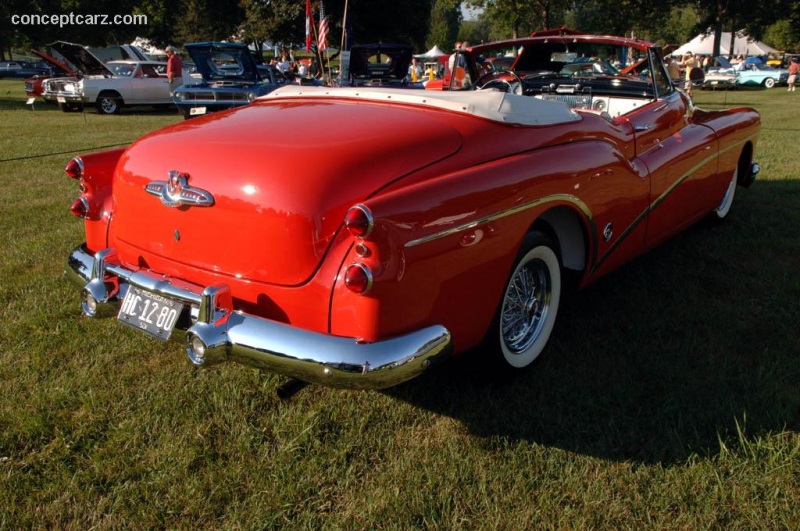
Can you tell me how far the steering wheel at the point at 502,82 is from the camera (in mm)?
4465

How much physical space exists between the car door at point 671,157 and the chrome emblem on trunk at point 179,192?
A: 2354mm

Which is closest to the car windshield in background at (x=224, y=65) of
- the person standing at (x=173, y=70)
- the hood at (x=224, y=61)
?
the hood at (x=224, y=61)

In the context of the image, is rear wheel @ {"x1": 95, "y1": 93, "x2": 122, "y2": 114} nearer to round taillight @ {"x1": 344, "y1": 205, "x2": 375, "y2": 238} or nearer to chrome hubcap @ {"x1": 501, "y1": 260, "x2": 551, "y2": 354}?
chrome hubcap @ {"x1": 501, "y1": 260, "x2": 551, "y2": 354}

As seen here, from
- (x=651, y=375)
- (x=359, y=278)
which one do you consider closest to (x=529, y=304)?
(x=651, y=375)

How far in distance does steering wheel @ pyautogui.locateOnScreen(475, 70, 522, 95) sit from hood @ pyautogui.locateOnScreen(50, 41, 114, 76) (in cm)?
1424

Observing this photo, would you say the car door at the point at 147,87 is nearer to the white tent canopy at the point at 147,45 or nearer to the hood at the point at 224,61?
the hood at the point at 224,61

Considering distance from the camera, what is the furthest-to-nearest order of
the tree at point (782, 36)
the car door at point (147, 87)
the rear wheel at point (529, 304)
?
the tree at point (782, 36)
the car door at point (147, 87)
the rear wheel at point (529, 304)

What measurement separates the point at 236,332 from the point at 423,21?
32.8 metres

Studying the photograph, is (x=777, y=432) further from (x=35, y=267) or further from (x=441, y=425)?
(x=35, y=267)

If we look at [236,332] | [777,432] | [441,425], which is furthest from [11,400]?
[777,432]

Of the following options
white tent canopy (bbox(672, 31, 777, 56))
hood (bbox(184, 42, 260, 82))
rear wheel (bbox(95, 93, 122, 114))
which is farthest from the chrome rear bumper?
white tent canopy (bbox(672, 31, 777, 56))

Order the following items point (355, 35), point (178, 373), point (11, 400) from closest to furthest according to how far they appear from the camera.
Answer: point (11, 400) → point (178, 373) → point (355, 35)

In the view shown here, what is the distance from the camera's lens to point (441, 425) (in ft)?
8.25

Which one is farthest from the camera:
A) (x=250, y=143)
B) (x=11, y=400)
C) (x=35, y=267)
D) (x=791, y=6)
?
(x=791, y=6)
